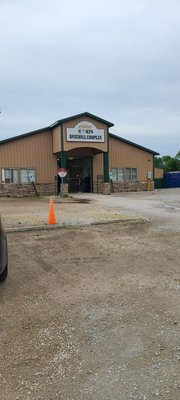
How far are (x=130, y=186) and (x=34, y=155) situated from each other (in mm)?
9087

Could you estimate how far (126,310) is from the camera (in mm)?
3979

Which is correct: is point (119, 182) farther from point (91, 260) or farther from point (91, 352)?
point (91, 352)

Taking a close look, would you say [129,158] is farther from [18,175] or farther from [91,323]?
[91,323]

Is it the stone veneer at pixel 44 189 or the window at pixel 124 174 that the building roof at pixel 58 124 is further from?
the window at pixel 124 174

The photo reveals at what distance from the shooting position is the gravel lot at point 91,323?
105 inches

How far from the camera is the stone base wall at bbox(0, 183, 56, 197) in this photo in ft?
82.5

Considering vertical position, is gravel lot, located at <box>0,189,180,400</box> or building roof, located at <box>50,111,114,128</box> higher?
building roof, located at <box>50,111,114,128</box>

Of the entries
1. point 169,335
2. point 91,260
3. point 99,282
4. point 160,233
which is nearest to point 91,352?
point 169,335

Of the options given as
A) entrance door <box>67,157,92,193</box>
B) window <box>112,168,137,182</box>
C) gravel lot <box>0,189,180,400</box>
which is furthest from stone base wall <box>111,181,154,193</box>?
gravel lot <box>0,189,180,400</box>

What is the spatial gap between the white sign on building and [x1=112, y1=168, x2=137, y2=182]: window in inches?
171

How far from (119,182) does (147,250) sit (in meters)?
23.1

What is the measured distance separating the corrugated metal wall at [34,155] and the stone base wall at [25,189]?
46 cm

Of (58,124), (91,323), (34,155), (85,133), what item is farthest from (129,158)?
(91,323)

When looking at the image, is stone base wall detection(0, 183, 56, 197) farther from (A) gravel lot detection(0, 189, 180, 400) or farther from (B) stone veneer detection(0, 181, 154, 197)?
(A) gravel lot detection(0, 189, 180, 400)
